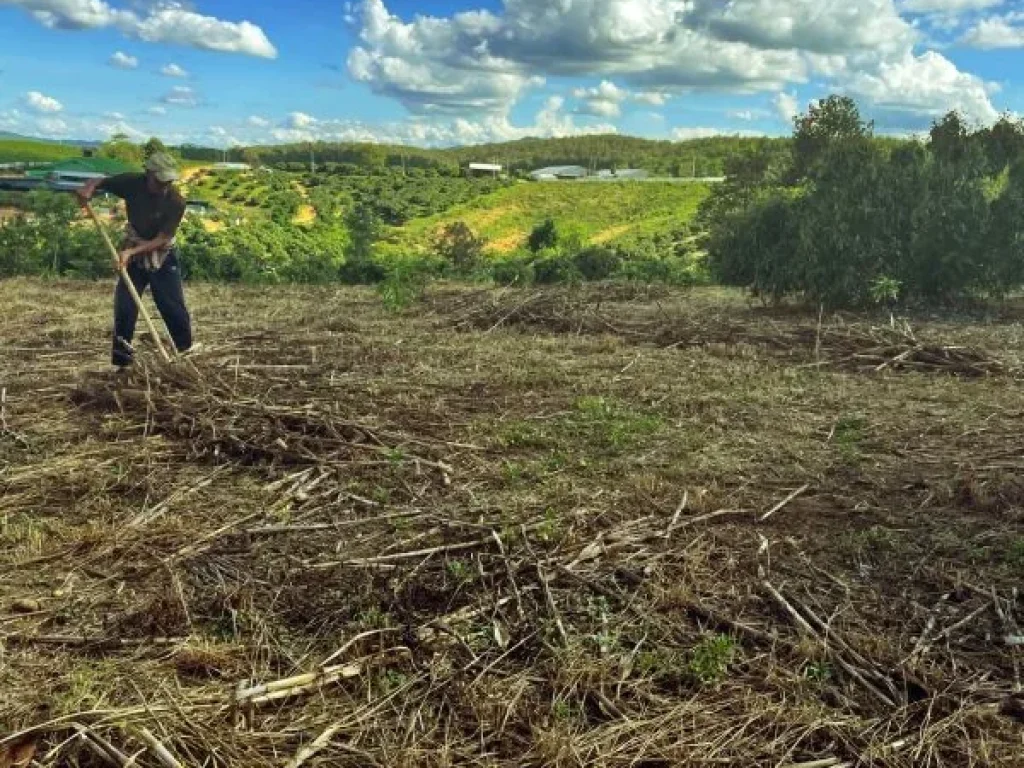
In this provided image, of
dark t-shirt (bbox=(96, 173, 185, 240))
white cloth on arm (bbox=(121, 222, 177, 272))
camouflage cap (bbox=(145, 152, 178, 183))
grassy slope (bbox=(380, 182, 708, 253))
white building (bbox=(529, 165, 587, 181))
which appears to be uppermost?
white building (bbox=(529, 165, 587, 181))

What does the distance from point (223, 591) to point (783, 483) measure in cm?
274

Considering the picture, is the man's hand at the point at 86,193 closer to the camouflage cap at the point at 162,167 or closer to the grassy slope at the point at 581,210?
the camouflage cap at the point at 162,167

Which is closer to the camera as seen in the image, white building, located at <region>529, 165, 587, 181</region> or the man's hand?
the man's hand

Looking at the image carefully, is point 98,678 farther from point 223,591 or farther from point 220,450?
point 220,450

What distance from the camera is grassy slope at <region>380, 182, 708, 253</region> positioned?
54750 millimetres

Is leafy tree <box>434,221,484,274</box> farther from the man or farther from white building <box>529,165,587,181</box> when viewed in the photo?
white building <box>529,165,587,181</box>

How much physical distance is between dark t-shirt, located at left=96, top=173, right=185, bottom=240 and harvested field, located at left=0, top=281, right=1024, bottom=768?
42.2 inches

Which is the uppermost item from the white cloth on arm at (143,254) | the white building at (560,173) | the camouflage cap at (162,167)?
the white building at (560,173)

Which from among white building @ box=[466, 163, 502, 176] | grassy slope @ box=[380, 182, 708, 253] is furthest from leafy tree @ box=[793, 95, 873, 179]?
white building @ box=[466, 163, 502, 176]

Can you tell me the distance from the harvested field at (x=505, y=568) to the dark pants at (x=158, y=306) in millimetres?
398

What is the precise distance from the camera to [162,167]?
6488 mm

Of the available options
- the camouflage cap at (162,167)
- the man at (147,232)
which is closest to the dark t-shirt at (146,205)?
the man at (147,232)

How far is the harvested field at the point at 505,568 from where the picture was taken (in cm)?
267

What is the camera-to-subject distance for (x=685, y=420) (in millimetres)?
5898
